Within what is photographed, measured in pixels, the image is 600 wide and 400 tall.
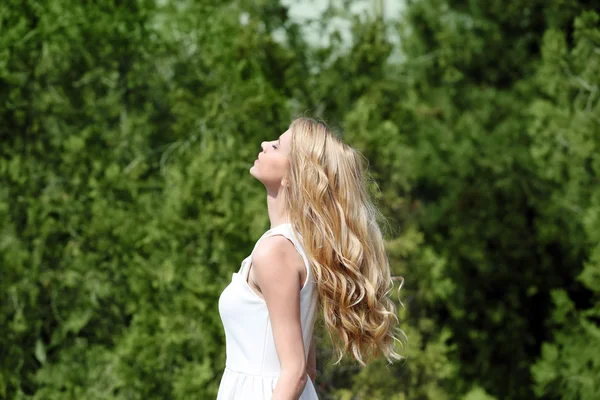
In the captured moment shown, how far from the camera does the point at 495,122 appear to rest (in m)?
9.46

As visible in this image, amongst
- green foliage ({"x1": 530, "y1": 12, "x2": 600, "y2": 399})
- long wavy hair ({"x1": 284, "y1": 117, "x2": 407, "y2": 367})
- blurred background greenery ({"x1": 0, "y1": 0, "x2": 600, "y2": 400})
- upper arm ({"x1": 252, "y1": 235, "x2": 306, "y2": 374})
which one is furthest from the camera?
green foliage ({"x1": 530, "y1": 12, "x2": 600, "y2": 399})

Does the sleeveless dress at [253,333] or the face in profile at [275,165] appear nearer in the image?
the sleeveless dress at [253,333]

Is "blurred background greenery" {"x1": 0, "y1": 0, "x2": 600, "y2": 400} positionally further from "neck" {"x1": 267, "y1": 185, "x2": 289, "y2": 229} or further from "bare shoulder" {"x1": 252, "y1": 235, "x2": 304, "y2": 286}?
"bare shoulder" {"x1": 252, "y1": 235, "x2": 304, "y2": 286}

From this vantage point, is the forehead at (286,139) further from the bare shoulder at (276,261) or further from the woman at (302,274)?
the bare shoulder at (276,261)

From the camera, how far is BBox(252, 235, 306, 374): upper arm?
7.08 feet

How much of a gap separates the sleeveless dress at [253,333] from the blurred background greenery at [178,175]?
3162mm

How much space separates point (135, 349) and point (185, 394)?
51 cm

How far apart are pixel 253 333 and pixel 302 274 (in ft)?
0.67

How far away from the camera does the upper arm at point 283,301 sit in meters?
2.16

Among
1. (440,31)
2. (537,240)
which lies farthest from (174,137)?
(537,240)

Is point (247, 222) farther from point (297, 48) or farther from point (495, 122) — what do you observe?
point (495, 122)

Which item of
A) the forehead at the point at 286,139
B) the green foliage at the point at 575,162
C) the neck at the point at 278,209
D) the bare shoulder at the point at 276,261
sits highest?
the forehead at the point at 286,139

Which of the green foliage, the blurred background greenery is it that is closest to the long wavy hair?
the blurred background greenery

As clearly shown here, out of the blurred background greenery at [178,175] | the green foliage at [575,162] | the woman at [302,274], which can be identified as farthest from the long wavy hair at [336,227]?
the green foliage at [575,162]
